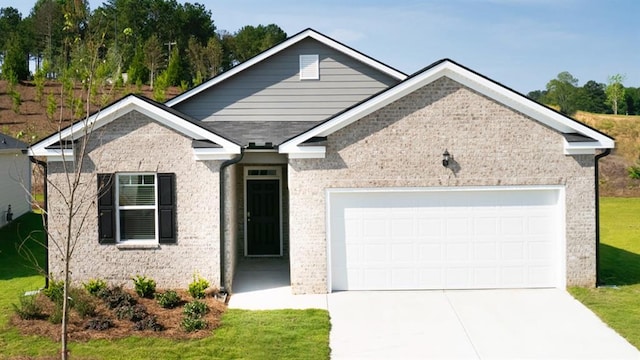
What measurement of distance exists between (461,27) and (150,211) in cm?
1770

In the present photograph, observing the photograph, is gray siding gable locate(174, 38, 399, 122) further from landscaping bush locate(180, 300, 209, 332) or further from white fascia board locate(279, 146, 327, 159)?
landscaping bush locate(180, 300, 209, 332)

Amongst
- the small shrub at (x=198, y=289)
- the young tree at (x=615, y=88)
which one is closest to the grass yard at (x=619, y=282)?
the small shrub at (x=198, y=289)

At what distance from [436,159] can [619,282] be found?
16.4ft

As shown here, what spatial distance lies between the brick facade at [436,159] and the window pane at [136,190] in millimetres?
2918

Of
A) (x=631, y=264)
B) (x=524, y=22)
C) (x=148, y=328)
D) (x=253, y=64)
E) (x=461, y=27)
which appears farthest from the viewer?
(x=461, y=27)

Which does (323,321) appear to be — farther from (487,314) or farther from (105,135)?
(105,135)

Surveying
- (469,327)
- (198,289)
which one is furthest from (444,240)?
(198,289)

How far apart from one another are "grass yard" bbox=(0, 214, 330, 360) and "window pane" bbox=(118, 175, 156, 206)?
9.80 ft

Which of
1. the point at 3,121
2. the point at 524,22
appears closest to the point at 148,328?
the point at 524,22

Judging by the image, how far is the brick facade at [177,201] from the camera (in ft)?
41.3

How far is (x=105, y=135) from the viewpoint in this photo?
12.6 m

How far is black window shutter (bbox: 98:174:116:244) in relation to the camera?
41.2 ft

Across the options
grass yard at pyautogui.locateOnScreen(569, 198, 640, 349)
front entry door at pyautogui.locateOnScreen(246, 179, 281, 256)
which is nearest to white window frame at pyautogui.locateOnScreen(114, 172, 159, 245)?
front entry door at pyautogui.locateOnScreen(246, 179, 281, 256)

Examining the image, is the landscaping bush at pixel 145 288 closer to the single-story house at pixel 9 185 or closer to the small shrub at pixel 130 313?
the small shrub at pixel 130 313
